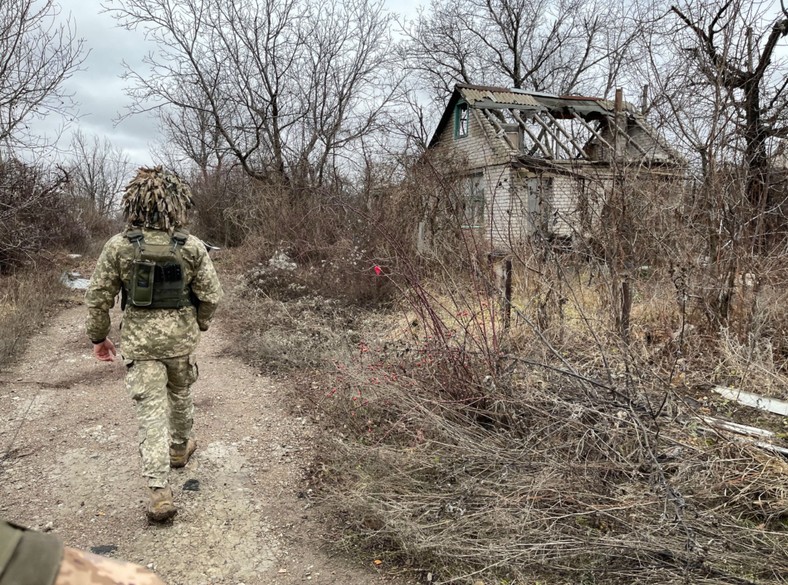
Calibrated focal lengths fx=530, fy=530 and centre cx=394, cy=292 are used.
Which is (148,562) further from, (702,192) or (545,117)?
(545,117)

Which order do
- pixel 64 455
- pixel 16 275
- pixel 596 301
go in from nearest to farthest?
1. pixel 64 455
2. pixel 596 301
3. pixel 16 275

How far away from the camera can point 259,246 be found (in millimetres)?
10461

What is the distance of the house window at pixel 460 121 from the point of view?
1753 centimetres

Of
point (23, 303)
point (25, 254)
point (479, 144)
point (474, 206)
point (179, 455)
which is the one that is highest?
point (479, 144)

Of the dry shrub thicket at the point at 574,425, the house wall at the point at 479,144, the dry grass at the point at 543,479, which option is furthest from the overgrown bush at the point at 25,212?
the house wall at the point at 479,144

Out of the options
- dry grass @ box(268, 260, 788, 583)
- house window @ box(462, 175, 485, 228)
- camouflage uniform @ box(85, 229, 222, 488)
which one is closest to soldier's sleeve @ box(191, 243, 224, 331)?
camouflage uniform @ box(85, 229, 222, 488)

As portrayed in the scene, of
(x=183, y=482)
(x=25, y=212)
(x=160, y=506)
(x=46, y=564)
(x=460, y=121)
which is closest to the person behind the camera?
(x=46, y=564)

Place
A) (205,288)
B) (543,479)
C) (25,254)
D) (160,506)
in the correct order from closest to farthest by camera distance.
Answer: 1. (543,479)
2. (160,506)
3. (205,288)
4. (25,254)

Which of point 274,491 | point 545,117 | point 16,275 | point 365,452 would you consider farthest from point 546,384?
point 545,117

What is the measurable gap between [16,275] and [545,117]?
46.9ft

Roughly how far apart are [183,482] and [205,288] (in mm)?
1260

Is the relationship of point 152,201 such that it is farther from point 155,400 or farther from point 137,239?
point 155,400

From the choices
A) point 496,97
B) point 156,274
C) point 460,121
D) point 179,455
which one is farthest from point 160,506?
point 460,121

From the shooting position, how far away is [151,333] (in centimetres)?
301
